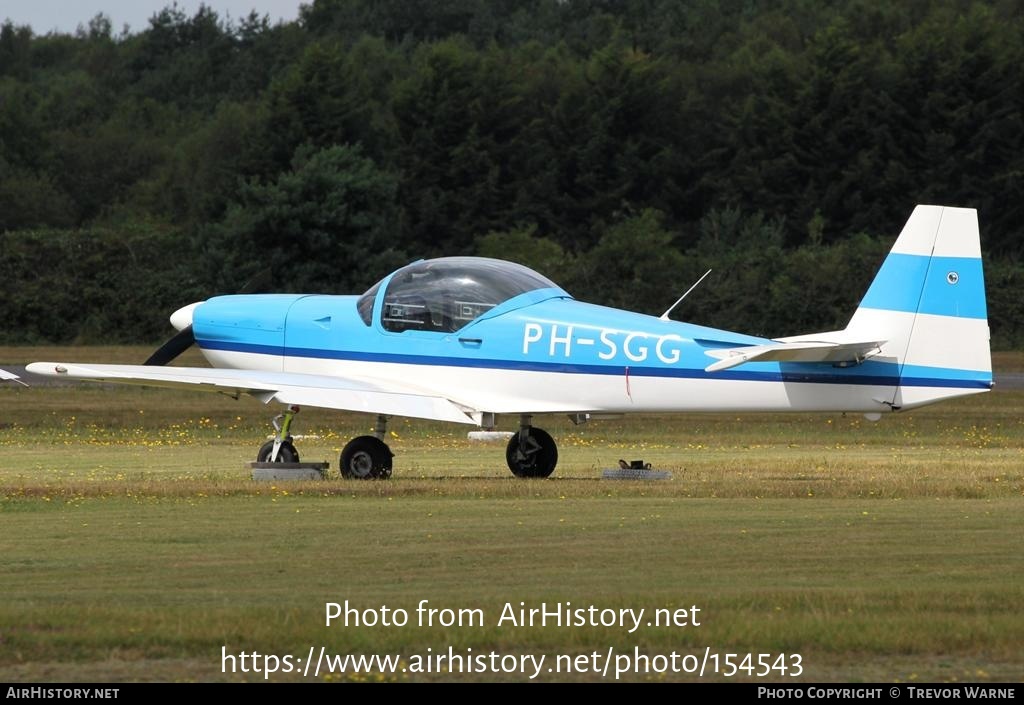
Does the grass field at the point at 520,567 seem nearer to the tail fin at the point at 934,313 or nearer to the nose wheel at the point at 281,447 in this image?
the nose wheel at the point at 281,447

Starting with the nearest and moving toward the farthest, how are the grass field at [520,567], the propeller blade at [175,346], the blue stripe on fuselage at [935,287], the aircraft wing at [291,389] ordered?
the grass field at [520,567] → the blue stripe on fuselage at [935,287] → the aircraft wing at [291,389] → the propeller blade at [175,346]

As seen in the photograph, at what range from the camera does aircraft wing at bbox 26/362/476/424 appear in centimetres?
1491

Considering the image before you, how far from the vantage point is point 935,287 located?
14211 mm

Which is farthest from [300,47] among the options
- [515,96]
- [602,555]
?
[602,555]

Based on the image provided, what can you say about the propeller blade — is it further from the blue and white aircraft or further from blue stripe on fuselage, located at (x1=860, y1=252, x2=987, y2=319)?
blue stripe on fuselage, located at (x1=860, y1=252, x2=987, y2=319)

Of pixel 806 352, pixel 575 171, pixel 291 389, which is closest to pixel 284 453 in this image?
pixel 291 389

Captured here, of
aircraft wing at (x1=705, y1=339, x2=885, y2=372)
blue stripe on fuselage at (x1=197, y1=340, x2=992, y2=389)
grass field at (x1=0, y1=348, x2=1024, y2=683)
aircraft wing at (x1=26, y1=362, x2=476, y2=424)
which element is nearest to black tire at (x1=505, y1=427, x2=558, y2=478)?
grass field at (x1=0, y1=348, x2=1024, y2=683)

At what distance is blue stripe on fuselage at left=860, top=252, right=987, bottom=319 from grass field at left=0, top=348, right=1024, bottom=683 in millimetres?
1467

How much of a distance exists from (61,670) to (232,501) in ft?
20.4

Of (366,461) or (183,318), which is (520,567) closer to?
(366,461)

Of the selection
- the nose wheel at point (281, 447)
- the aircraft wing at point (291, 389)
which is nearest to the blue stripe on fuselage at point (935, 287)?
the aircraft wing at point (291, 389)

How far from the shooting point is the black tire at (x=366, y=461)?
15523 millimetres

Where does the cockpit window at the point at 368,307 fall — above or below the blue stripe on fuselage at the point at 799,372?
above

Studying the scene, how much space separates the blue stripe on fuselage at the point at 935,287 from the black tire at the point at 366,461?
4532 mm
